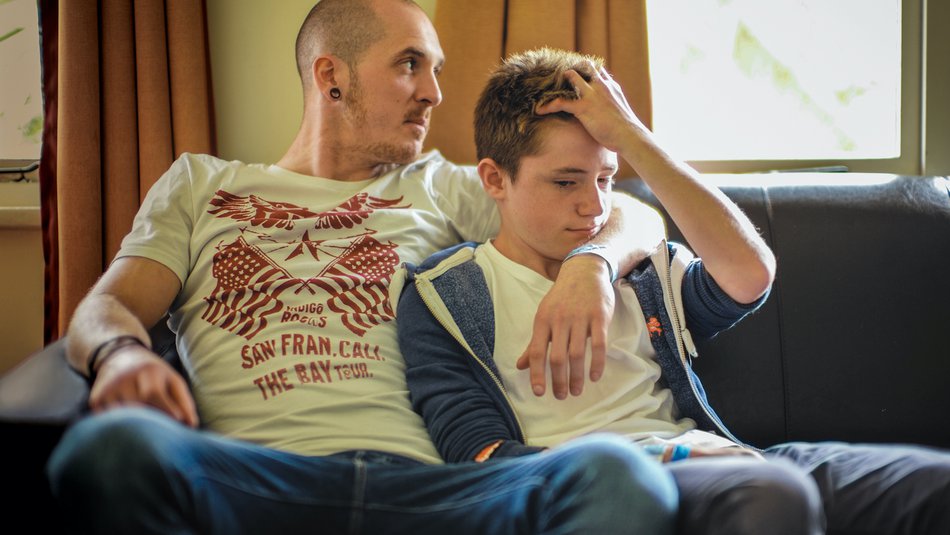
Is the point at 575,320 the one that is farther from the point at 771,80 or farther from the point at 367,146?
the point at 771,80

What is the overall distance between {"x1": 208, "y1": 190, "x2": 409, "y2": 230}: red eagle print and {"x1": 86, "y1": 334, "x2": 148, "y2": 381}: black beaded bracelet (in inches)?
16.8

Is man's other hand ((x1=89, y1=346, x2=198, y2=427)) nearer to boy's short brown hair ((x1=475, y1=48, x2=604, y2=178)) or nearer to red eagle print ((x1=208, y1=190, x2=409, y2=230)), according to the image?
red eagle print ((x1=208, y1=190, x2=409, y2=230))

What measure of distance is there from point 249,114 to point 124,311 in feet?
3.13

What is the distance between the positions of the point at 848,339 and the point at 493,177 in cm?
78

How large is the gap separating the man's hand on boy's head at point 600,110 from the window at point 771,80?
1010mm

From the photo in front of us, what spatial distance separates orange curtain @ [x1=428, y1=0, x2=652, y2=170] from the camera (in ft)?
6.40

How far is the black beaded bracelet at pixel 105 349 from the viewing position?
1.16 metres

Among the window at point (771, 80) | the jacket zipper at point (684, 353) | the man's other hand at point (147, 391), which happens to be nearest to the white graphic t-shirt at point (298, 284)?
the man's other hand at point (147, 391)

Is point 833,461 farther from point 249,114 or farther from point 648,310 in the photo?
point 249,114

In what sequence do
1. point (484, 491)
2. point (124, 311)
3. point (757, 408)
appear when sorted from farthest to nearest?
point (757, 408) < point (124, 311) < point (484, 491)

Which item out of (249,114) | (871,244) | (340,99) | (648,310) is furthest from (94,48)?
(871,244)

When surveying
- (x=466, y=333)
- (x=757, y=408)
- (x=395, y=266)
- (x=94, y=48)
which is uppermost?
(x=94, y=48)

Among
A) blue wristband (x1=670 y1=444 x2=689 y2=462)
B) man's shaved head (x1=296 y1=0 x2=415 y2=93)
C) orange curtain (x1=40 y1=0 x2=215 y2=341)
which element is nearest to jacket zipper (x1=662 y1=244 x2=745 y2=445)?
blue wristband (x1=670 y1=444 x2=689 y2=462)

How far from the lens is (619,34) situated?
196cm
